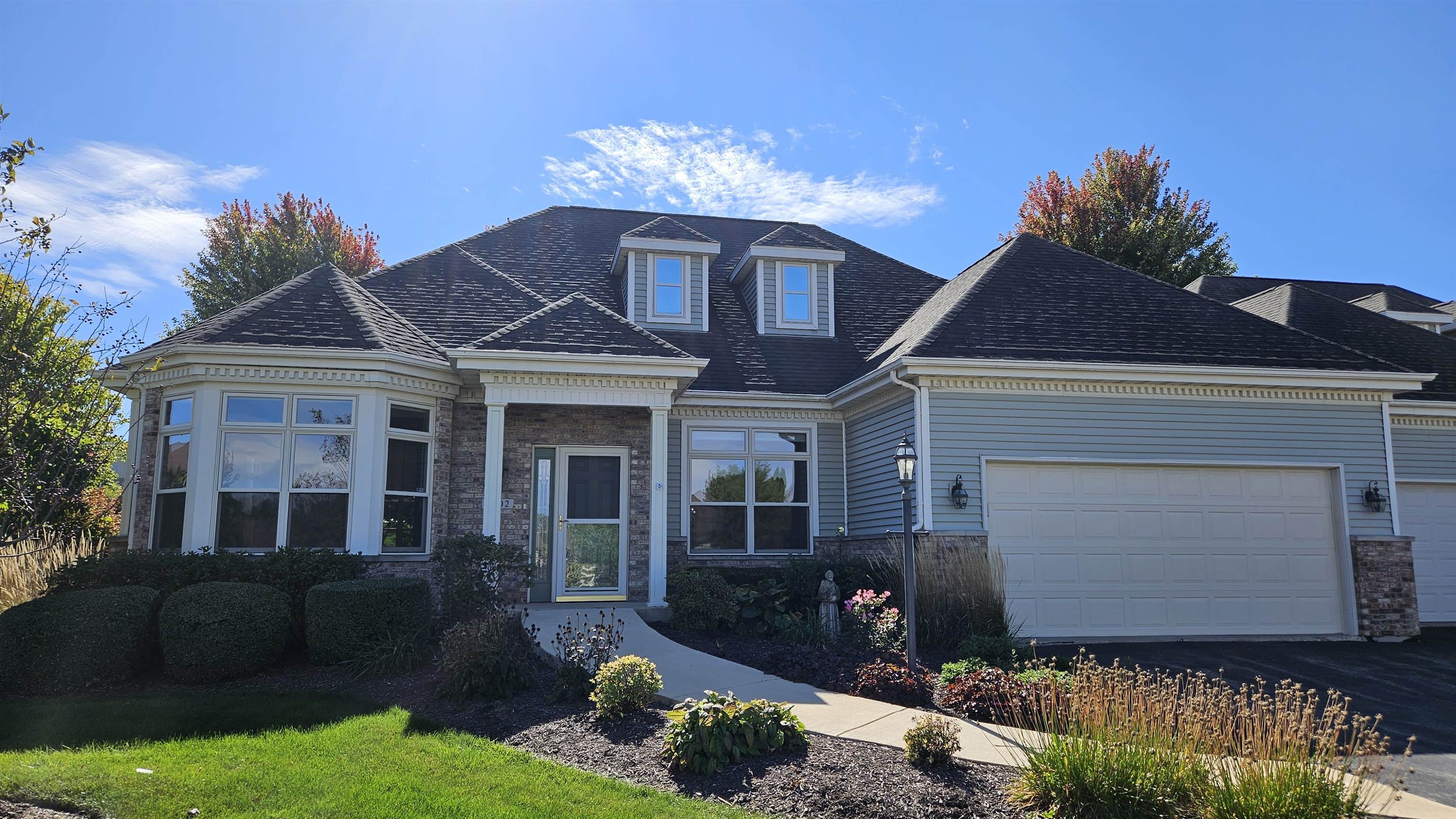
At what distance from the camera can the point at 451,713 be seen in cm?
748

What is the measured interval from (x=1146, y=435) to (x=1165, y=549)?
1.50 m

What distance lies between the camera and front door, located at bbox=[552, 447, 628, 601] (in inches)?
497

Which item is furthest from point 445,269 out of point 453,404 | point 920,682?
point 920,682

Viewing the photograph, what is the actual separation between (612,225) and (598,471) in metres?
6.82

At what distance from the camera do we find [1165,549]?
1170 centimetres

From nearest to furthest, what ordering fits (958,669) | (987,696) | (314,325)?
1. (987,696)
2. (958,669)
3. (314,325)

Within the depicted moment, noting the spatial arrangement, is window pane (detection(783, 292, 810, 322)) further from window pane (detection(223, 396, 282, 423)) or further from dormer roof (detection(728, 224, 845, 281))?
window pane (detection(223, 396, 282, 423))

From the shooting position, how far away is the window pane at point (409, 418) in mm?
11242

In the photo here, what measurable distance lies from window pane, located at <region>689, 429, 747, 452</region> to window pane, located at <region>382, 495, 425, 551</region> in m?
4.08

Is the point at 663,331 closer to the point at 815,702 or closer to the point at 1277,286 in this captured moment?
the point at 815,702

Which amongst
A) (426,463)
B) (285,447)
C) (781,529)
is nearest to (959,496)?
(781,529)

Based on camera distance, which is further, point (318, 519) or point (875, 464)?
point (875, 464)

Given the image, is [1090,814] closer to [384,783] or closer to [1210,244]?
[384,783]

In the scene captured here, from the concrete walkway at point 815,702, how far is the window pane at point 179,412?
4.80m
